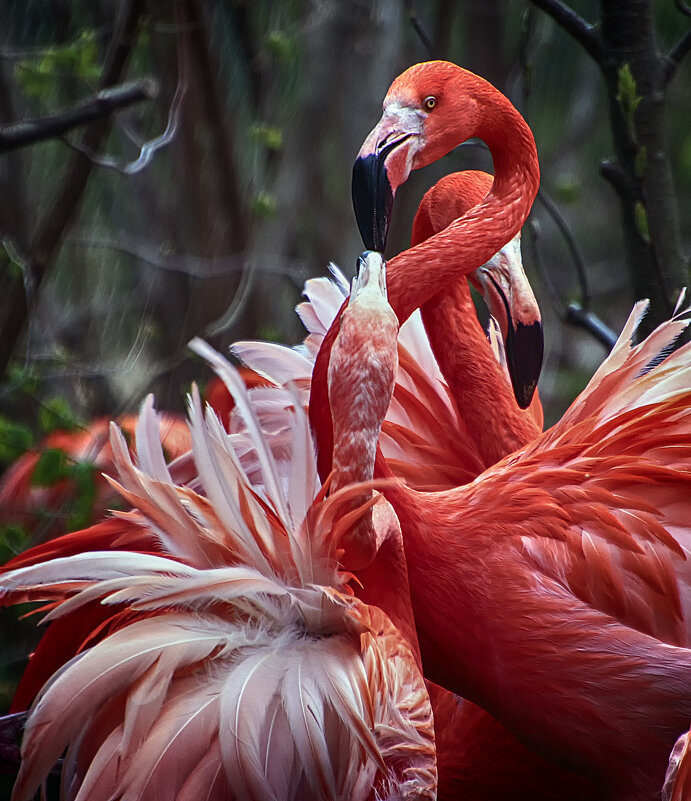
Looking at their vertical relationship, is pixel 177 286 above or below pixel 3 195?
below

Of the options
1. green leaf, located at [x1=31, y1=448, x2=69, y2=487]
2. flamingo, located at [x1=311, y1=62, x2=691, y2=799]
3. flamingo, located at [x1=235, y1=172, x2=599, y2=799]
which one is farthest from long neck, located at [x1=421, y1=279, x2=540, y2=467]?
green leaf, located at [x1=31, y1=448, x2=69, y2=487]

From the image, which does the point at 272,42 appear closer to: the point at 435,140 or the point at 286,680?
the point at 435,140

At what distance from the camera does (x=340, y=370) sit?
42.4 inches

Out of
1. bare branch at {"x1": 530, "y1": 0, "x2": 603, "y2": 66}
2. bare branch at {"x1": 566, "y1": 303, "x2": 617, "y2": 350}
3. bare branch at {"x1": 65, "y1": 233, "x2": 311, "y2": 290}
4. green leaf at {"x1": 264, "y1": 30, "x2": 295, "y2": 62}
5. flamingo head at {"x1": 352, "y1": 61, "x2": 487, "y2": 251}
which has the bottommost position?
→ bare branch at {"x1": 566, "y1": 303, "x2": 617, "y2": 350}

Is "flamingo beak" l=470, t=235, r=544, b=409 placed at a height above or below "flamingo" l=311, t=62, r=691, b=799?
above

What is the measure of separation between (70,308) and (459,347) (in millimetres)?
1404

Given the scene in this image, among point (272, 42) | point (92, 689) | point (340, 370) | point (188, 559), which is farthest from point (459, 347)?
point (272, 42)

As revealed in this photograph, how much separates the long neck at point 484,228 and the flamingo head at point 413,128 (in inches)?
1.8

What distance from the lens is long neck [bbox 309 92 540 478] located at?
1.36m

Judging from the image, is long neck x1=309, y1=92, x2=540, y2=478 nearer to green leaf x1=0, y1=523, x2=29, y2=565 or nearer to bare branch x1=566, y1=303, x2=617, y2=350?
bare branch x1=566, y1=303, x2=617, y2=350

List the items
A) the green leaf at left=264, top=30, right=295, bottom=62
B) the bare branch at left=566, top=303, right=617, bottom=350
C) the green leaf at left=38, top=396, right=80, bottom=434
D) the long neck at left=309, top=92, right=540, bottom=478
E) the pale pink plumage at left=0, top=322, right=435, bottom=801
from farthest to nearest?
the green leaf at left=264, top=30, right=295, bottom=62, the bare branch at left=566, top=303, right=617, bottom=350, the green leaf at left=38, top=396, right=80, bottom=434, the long neck at left=309, top=92, right=540, bottom=478, the pale pink plumage at left=0, top=322, right=435, bottom=801

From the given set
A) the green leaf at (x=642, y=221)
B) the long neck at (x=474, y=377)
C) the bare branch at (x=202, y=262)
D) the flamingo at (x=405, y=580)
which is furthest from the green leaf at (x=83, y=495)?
the green leaf at (x=642, y=221)

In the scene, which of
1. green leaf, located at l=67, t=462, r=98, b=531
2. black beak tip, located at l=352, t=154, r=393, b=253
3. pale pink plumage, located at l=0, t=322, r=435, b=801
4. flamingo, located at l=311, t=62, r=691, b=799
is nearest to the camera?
pale pink plumage, located at l=0, t=322, r=435, b=801

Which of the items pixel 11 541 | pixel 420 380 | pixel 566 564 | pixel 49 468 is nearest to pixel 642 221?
pixel 420 380
